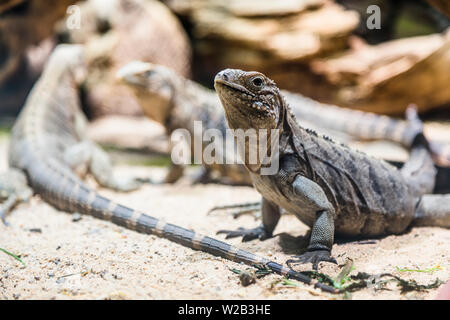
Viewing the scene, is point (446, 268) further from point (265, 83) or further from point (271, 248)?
point (265, 83)

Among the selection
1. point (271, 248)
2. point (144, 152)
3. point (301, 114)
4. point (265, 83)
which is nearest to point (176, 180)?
point (144, 152)

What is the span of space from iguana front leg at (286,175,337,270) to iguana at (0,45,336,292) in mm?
472

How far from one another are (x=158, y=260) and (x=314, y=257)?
1377mm

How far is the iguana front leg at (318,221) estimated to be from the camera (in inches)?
144

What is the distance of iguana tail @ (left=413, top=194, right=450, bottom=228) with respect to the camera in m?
4.59

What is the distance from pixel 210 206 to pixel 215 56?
6.11m

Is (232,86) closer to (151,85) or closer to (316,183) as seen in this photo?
(316,183)

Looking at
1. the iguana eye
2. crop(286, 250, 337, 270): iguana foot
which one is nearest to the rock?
the iguana eye

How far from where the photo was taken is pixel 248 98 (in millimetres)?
3492

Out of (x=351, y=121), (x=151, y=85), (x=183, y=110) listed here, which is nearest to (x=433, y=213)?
(x=351, y=121)

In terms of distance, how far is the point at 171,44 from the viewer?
1152 cm

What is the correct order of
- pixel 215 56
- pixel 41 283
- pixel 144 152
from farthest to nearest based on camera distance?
pixel 215 56
pixel 144 152
pixel 41 283

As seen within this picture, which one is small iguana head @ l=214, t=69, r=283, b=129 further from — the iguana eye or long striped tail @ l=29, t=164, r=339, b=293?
long striped tail @ l=29, t=164, r=339, b=293
